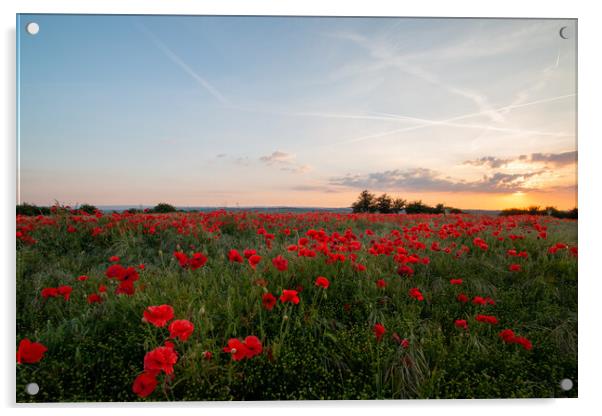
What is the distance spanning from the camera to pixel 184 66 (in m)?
3.00

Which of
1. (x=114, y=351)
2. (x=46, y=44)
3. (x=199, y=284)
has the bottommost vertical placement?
(x=114, y=351)

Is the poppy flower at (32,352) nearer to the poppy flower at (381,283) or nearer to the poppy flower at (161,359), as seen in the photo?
the poppy flower at (161,359)

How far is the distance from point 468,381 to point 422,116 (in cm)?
192

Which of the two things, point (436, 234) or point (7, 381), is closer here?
point (7, 381)

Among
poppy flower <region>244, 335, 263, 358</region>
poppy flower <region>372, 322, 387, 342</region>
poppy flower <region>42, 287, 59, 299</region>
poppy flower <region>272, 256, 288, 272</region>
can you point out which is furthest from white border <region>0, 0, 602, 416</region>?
poppy flower <region>272, 256, 288, 272</region>

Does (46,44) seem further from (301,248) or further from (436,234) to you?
(436,234)

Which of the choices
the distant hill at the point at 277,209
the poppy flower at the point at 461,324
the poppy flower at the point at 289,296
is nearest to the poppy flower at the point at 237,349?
the poppy flower at the point at 289,296

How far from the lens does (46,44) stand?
2.89 metres

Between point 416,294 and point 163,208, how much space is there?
2019mm

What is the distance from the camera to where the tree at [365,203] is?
9.66 ft

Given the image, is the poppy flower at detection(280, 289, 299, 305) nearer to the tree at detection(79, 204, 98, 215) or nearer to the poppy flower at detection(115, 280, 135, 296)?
the poppy flower at detection(115, 280, 135, 296)

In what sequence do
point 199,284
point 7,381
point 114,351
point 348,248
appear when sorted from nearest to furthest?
point 114,351, point 199,284, point 7,381, point 348,248
